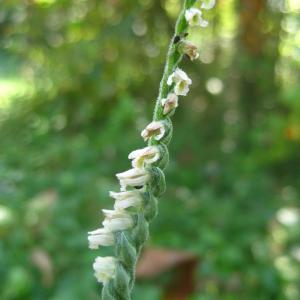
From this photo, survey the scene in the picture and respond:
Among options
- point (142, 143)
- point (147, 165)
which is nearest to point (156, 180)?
point (147, 165)

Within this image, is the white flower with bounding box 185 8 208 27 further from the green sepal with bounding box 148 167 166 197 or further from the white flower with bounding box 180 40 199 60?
the green sepal with bounding box 148 167 166 197

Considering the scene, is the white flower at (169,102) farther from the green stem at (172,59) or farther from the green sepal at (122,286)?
the green sepal at (122,286)

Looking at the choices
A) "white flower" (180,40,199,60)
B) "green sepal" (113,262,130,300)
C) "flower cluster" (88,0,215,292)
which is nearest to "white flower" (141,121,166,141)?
"flower cluster" (88,0,215,292)

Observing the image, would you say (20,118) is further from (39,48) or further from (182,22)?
(182,22)

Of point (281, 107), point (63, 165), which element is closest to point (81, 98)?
point (63, 165)

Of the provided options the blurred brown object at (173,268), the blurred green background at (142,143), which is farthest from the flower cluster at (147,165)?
the blurred brown object at (173,268)

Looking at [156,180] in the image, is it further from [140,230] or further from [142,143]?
[142,143]
